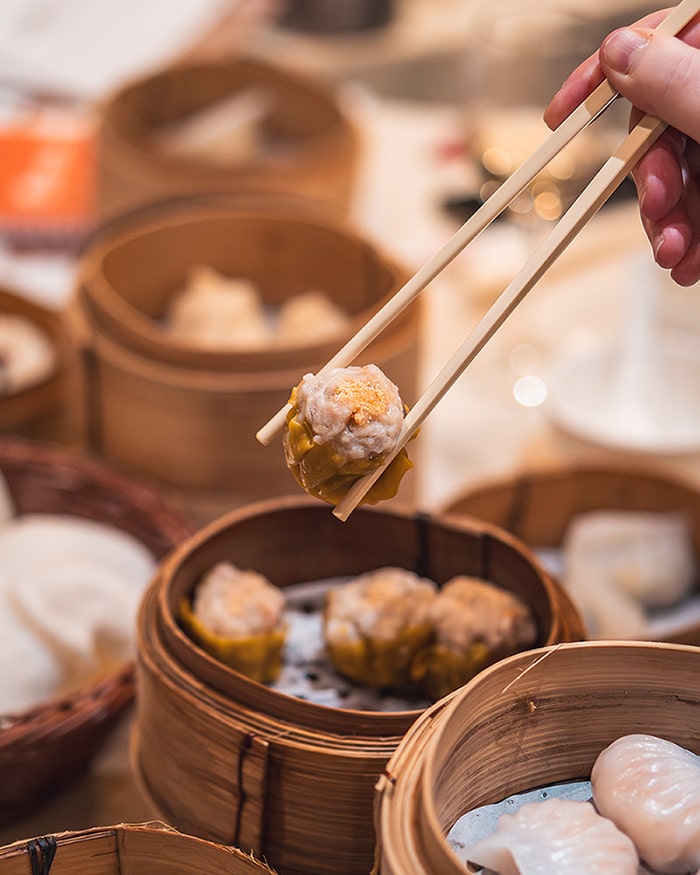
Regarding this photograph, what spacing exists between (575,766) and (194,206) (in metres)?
1.48

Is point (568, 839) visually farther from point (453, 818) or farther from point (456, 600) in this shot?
point (456, 600)

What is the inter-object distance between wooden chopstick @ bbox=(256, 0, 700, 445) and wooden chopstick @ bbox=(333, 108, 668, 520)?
0.04 m

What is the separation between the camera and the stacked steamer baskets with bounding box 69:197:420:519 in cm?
156

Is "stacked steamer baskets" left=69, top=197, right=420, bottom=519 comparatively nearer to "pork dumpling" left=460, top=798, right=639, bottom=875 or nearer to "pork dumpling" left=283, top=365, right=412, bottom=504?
"pork dumpling" left=283, top=365, right=412, bottom=504

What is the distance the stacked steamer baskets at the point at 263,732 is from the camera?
940mm

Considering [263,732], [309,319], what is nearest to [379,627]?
[263,732]

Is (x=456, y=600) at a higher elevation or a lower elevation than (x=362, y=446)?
lower

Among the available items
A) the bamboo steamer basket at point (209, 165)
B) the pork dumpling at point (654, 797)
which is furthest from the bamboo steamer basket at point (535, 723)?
the bamboo steamer basket at point (209, 165)

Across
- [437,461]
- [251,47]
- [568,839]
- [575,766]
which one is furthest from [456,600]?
[251,47]

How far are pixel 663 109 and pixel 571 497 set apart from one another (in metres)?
0.86

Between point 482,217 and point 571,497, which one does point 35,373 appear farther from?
point 482,217

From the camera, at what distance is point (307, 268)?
1974mm

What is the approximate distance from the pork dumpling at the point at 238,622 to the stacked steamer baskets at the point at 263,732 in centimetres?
3

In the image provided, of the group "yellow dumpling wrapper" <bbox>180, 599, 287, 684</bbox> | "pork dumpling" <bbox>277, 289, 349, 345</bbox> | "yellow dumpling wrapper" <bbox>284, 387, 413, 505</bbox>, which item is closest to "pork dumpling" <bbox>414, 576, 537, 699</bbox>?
"yellow dumpling wrapper" <bbox>180, 599, 287, 684</bbox>
